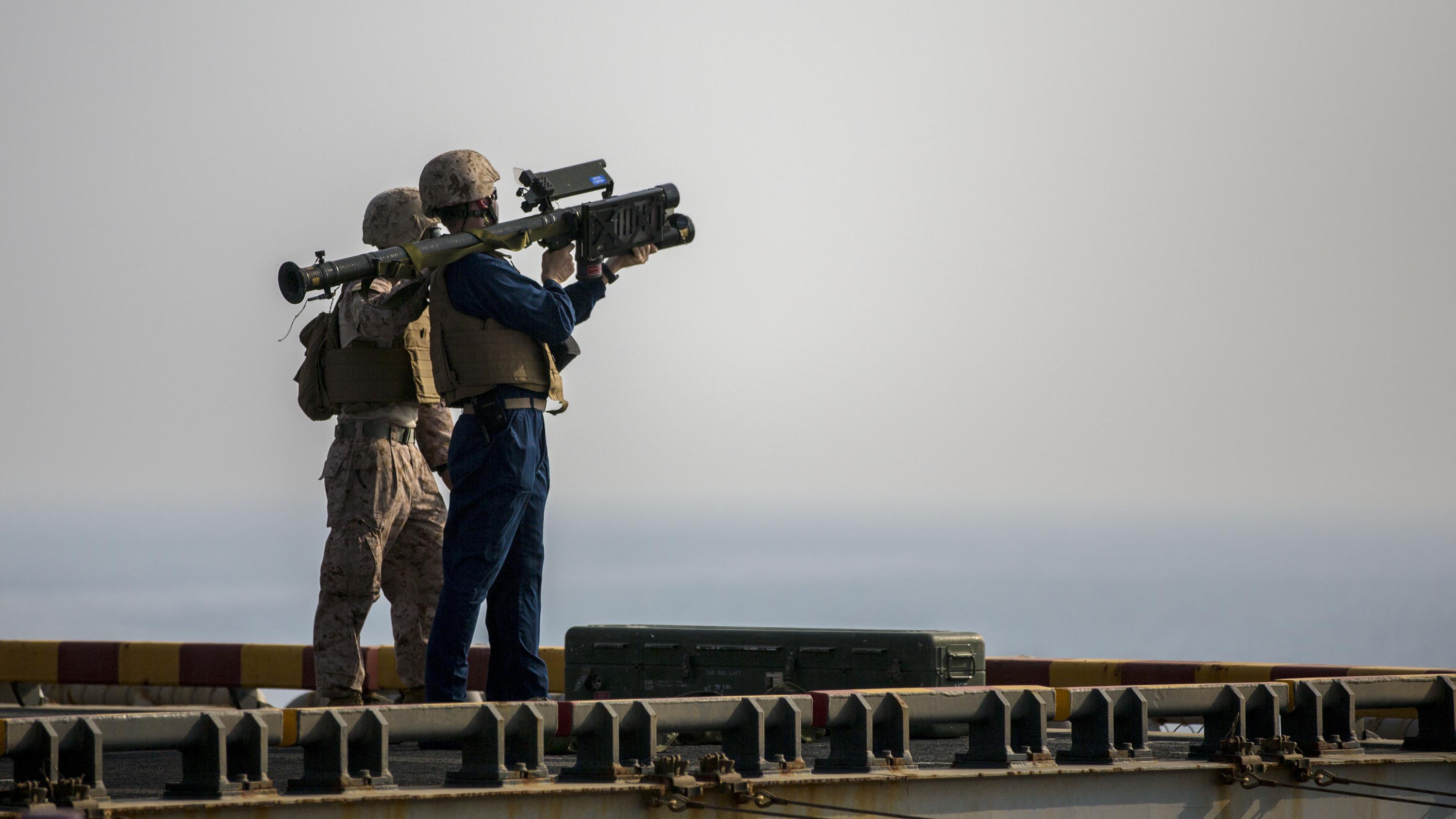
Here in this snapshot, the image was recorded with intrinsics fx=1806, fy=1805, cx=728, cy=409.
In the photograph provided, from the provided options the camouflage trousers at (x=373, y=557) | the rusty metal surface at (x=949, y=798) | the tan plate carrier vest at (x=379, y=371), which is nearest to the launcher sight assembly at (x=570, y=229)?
the tan plate carrier vest at (x=379, y=371)

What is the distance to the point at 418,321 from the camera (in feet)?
23.6

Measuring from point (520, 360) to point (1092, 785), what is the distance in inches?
92.6

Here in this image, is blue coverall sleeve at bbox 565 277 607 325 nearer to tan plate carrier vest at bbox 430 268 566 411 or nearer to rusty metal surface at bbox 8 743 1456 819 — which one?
tan plate carrier vest at bbox 430 268 566 411

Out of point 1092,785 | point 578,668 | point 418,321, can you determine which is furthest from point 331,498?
point 1092,785

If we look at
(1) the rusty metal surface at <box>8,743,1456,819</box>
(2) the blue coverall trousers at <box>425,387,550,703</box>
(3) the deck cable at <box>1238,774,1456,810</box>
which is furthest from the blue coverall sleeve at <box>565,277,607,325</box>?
(3) the deck cable at <box>1238,774,1456,810</box>

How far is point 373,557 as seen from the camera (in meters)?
7.10

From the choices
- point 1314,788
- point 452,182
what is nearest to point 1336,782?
point 1314,788

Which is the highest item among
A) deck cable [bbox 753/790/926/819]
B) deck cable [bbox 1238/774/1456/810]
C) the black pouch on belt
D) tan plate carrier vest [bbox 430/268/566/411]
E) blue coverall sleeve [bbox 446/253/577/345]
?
blue coverall sleeve [bbox 446/253/577/345]

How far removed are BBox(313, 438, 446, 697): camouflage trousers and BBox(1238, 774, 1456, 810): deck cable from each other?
3.05 metres

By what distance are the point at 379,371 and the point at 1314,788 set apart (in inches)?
149

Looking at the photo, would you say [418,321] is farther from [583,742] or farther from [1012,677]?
[1012,677]

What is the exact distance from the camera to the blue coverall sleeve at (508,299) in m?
6.18

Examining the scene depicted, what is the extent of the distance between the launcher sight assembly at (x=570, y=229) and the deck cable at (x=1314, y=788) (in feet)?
9.14

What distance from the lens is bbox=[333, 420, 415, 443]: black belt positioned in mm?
7199
